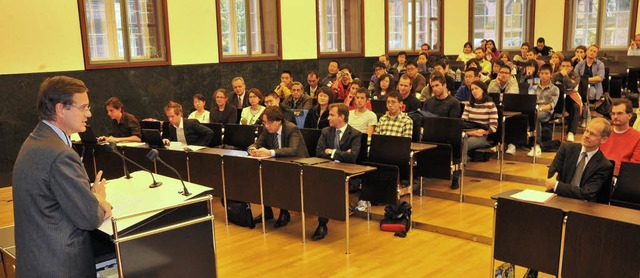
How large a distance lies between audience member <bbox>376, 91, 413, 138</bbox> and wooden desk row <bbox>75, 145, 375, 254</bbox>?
1.02 m

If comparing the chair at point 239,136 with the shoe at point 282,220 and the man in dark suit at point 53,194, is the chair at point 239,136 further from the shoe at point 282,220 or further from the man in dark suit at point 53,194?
the man in dark suit at point 53,194

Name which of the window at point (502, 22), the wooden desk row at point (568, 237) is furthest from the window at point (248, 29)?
the wooden desk row at point (568, 237)

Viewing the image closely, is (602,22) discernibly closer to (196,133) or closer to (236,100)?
(236,100)

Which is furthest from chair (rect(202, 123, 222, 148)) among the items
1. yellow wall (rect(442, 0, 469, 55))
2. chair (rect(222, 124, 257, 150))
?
yellow wall (rect(442, 0, 469, 55))

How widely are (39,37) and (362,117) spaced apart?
15.3 ft

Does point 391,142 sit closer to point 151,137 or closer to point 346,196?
point 346,196

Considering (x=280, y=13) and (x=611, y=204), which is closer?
(x=611, y=204)

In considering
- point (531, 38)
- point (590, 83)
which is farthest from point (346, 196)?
point (531, 38)

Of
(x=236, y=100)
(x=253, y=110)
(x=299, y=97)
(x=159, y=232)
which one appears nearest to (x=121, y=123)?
(x=253, y=110)

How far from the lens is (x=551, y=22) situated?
13.1m

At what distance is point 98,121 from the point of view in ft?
26.6

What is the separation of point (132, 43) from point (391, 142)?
17.1 feet

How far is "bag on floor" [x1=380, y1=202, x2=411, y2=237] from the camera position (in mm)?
4934

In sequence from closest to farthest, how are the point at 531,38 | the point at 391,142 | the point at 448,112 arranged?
the point at 391,142, the point at 448,112, the point at 531,38
